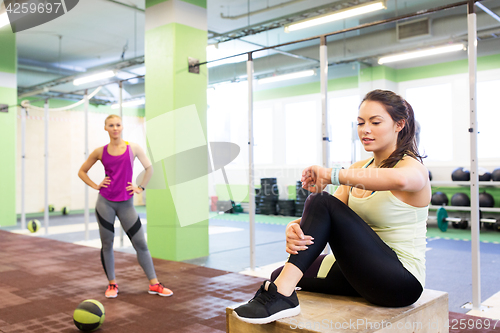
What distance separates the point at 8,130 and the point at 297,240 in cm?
807

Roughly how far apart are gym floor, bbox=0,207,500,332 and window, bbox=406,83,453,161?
6.23 ft

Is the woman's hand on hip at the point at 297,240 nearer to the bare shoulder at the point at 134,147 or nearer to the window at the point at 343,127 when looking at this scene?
the bare shoulder at the point at 134,147

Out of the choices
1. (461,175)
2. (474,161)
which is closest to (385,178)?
(474,161)

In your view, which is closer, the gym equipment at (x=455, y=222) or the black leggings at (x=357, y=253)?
the black leggings at (x=357, y=253)

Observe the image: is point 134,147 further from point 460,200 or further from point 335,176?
point 460,200

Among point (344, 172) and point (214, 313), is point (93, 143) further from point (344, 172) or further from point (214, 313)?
point (344, 172)

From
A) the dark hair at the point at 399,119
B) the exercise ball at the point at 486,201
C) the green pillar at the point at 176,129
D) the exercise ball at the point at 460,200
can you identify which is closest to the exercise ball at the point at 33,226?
the green pillar at the point at 176,129

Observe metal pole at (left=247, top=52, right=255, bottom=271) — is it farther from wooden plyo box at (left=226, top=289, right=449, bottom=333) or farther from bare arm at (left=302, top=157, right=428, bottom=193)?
bare arm at (left=302, top=157, right=428, bottom=193)

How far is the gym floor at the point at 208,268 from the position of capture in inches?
121

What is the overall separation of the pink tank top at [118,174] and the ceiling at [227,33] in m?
2.84

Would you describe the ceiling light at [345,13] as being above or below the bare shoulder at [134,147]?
above

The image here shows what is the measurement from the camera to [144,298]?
3152mm

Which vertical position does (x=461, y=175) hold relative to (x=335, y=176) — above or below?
below

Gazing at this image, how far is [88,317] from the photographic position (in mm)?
2404
